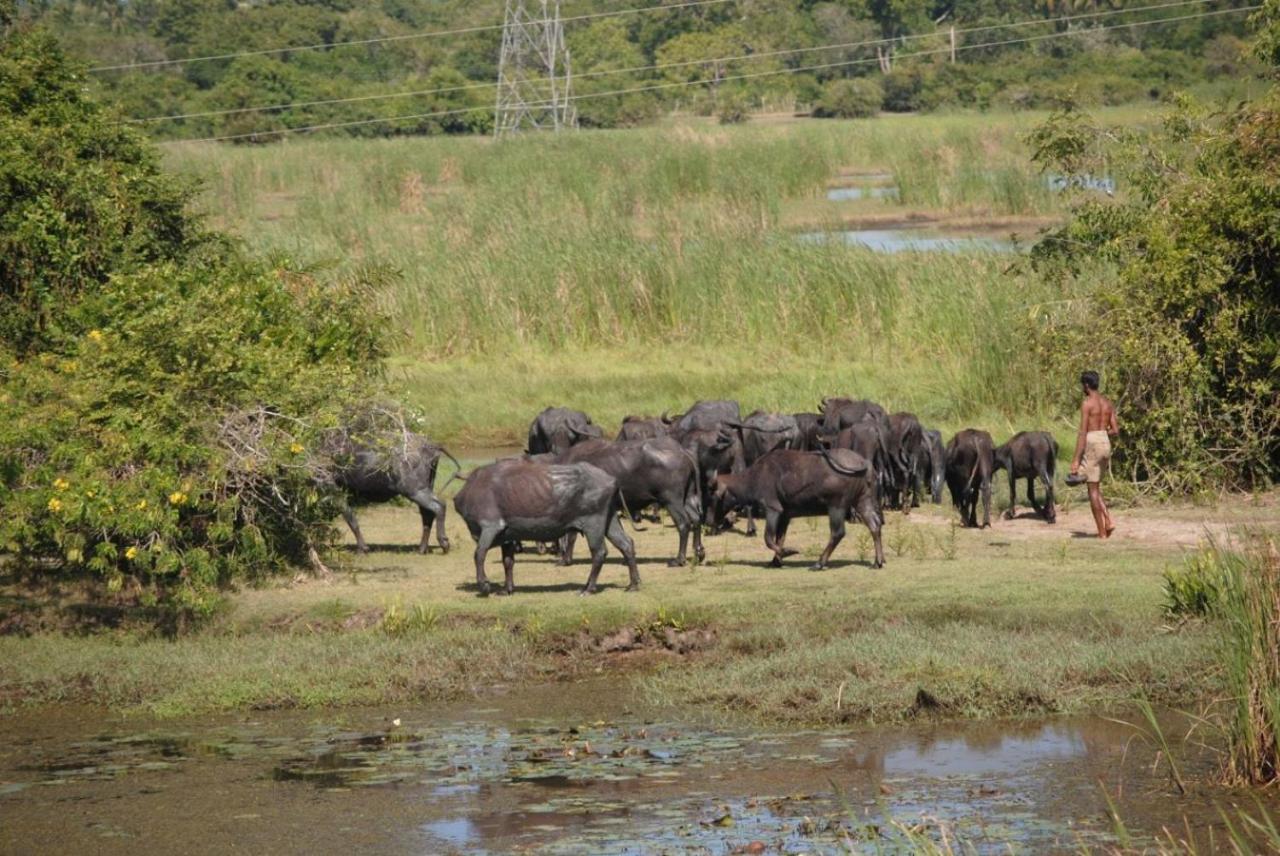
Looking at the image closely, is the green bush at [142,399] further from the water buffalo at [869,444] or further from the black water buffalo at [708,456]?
the water buffalo at [869,444]

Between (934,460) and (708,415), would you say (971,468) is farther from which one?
(708,415)

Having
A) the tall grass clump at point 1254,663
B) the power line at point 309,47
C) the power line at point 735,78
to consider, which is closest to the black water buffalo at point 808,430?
the tall grass clump at point 1254,663

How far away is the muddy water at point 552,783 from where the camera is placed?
28.9 ft

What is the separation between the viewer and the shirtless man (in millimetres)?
14922

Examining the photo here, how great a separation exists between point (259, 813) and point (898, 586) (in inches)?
219

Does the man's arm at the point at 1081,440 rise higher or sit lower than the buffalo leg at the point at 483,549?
higher

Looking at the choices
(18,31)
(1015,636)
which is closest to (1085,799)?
(1015,636)

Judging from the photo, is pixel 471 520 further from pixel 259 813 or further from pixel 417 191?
pixel 417 191

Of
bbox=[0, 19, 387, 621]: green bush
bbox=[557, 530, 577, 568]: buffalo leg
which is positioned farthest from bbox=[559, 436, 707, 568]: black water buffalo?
bbox=[0, 19, 387, 621]: green bush

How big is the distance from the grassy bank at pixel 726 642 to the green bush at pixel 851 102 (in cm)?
4424

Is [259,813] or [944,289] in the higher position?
[944,289]

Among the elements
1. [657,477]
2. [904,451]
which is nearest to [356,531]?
[657,477]

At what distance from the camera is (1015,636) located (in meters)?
11.9

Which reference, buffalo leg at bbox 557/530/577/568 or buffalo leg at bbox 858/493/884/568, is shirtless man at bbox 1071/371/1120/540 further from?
buffalo leg at bbox 557/530/577/568
